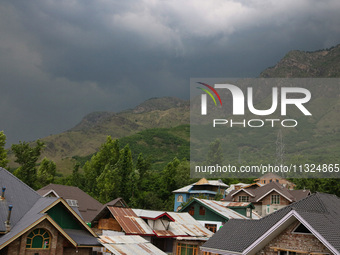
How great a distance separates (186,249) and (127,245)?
862cm

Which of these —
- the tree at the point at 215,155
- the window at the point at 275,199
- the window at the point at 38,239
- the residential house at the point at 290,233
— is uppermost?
the tree at the point at 215,155

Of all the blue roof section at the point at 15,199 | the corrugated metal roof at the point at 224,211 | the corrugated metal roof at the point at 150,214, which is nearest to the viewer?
the blue roof section at the point at 15,199

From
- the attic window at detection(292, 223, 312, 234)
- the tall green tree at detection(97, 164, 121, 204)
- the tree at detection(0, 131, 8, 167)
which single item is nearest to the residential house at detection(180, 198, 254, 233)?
the tall green tree at detection(97, 164, 121, 204)

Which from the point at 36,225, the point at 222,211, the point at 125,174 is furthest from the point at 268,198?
the point at 36,225

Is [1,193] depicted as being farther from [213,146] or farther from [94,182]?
[213,146]

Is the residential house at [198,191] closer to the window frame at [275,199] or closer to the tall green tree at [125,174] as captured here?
the tall green tree at [125,174]

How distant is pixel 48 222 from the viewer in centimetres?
2195

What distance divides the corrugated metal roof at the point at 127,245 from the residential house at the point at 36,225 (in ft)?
6.20

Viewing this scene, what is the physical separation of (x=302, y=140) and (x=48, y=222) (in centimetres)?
12147

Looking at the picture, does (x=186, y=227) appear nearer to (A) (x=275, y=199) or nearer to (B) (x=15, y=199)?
(B) (x=15, y=199)

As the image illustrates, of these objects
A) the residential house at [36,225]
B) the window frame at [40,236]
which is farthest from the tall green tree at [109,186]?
the window frame at [40,236]

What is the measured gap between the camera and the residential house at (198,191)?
62.4 metres

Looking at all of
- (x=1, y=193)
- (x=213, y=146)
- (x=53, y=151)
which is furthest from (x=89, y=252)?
(x=53, y=151)

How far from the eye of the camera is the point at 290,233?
1775cm
